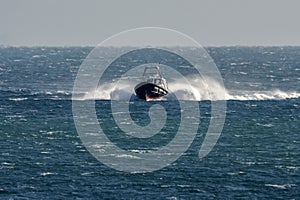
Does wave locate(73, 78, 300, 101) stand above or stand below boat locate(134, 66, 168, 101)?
above

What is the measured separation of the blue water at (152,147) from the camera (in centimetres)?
6069

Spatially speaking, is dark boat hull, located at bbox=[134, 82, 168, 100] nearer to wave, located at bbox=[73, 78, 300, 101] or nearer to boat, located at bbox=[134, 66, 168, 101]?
boat, located at bbox=[134, 66, 168, 101]

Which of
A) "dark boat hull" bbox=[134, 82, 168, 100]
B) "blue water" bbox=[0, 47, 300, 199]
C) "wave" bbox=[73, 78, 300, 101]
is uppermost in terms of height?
"wave" bbox=[73, 78, 300, 101]

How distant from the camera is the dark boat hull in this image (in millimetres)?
111812

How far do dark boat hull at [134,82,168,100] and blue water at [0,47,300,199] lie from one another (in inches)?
72.3

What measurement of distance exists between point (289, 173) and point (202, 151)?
41.3 feet

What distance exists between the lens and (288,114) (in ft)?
337

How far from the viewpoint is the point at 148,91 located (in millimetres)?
112312

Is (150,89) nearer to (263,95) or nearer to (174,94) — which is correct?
(174,94)

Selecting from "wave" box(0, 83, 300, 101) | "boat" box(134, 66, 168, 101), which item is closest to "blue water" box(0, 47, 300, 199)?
"wave" box(0, 83, 300, 101)

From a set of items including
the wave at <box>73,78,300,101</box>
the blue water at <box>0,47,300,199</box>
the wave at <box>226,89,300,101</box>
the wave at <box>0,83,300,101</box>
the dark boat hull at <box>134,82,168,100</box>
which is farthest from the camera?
the wave at <box>226,89,300,101</box>

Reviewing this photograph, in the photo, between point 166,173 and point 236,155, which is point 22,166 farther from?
point 236,155

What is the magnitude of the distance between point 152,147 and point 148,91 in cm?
3492

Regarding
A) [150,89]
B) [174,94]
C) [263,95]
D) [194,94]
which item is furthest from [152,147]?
[263,95]
